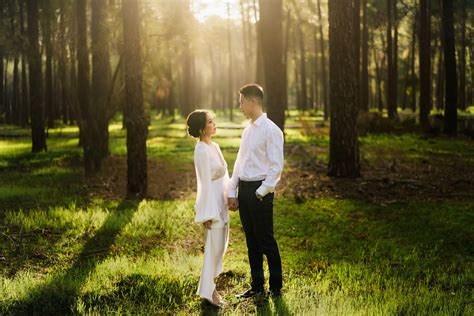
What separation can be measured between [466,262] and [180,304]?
169 inches

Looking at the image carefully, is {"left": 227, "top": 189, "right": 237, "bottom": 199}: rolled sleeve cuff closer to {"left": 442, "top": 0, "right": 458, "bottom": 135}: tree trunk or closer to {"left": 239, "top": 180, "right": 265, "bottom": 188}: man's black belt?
{"left": 239, "top": 180, "right": 265, "bottom": 188}: man's black belt

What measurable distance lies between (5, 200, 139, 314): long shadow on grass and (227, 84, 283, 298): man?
2.11 metres

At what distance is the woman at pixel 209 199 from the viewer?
6.05 m

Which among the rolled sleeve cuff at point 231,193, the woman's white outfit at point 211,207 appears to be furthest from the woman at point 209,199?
the rolled sleeve cuff at point 231,193

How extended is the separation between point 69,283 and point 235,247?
10.3ft

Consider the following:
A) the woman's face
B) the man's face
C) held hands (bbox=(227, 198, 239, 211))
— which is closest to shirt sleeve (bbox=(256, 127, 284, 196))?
the man's face

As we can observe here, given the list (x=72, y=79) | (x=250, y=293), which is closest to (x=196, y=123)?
(x=250, y=293)

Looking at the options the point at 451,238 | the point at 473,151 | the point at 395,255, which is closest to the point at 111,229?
the point at 395,255

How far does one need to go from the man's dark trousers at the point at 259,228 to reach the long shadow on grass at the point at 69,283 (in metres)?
2.07

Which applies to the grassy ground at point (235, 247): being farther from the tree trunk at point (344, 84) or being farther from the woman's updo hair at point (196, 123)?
the woman's updo hair at point (196, 123)

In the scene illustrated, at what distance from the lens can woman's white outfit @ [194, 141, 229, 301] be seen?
19.8 feet

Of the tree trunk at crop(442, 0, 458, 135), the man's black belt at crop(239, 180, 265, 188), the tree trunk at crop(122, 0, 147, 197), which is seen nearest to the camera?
the man's black belt at crop(239, 180, 265, 188)

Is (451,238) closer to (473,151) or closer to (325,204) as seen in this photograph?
(325,204)

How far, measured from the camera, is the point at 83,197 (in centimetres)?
1326
